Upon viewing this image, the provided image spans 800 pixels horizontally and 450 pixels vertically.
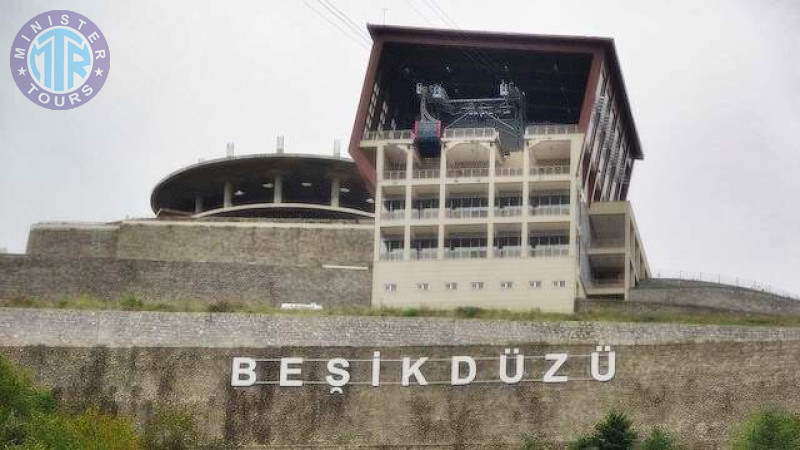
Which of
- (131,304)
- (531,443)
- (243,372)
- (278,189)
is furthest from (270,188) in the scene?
(531,443)

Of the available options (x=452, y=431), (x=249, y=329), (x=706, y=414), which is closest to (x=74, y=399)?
(x=249, y=329)

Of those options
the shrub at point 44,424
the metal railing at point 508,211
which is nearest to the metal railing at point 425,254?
the metal railing at point 508,211

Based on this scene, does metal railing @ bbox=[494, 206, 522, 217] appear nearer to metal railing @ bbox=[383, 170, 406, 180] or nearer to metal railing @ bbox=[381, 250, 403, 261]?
metal railing @ bbox=[381, 250, 403, 261]

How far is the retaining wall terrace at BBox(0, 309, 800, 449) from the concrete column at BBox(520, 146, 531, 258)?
43.5ft

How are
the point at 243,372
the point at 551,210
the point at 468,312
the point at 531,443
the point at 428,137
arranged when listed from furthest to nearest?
the point at 428,137, the point at 551,210, the point at 468,312, the point at 243,372, the point at 531,443

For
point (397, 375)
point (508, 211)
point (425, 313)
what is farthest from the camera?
point (508, 211)

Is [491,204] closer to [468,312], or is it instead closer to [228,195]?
[468,312]

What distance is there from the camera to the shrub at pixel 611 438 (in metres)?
71.3

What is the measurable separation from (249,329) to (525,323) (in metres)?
11.7

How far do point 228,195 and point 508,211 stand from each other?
2207cm

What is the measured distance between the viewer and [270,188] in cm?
11369

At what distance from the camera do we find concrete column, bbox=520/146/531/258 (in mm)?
95562

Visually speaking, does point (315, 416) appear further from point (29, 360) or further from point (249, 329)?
point (29, 360)

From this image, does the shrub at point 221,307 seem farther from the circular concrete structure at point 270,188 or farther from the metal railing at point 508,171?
the circular concrete structure at point 270,188
